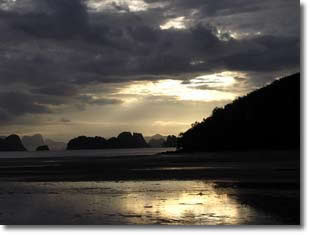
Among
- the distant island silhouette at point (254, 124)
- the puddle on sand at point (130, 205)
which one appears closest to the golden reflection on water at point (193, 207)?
the puddle on sand at point (130, 205)

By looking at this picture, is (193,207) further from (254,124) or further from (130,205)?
(254,124)

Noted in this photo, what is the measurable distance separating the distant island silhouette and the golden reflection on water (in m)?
8.30

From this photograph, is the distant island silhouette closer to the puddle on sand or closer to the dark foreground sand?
the dark foreground sand

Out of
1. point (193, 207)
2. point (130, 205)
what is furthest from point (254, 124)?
point (193, 207)

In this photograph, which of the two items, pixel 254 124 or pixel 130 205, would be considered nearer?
pixel 130 205

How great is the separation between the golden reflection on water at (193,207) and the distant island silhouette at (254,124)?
8.30 meters

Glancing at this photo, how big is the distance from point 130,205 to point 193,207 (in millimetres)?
1607

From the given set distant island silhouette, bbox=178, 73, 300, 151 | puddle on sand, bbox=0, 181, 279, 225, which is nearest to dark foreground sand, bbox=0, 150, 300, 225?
puddle on sand, bbox=0, 181, 279, 225

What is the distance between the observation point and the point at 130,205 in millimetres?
11250

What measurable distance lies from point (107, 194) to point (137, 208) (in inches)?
121

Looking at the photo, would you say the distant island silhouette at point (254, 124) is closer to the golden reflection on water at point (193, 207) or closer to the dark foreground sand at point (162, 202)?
the dark foreground sand at point (162, 202)

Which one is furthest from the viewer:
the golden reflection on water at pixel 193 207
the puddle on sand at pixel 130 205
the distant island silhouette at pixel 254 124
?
the distant island silhouette at pixel 254 124

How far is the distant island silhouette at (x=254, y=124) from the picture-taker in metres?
25.0

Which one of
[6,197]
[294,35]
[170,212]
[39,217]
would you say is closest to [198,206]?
[170,212]
